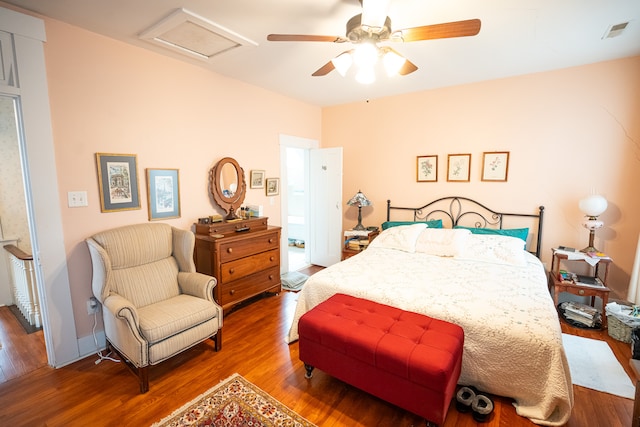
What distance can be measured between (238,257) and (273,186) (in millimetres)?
1330

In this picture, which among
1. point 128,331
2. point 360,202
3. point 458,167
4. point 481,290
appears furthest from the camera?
point 360,202

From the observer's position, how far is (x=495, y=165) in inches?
141

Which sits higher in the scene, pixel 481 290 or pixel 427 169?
pixel 427 169

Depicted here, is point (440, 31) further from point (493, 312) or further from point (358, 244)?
point (358, 244)

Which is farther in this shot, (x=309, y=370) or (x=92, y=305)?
(x=92, y=305)

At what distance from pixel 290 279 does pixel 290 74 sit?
2682mm

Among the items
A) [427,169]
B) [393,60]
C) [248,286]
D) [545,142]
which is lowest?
[248,286]

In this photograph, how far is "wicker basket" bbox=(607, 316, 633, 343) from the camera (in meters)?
2.57

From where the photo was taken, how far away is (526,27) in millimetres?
2258

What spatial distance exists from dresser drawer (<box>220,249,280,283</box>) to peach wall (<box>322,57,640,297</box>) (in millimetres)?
1988

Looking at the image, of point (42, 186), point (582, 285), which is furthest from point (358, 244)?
point (42, 186)

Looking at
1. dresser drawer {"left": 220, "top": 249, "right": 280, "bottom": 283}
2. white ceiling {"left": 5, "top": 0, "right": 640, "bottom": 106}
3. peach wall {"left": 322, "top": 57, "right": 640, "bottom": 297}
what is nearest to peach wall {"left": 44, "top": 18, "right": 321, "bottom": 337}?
white ceiling {"left": 5, "top": 0, "right": 640, "bottom": 106}

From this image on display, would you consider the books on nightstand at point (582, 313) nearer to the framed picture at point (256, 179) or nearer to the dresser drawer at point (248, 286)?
the dresser drawer at point (248, 286)

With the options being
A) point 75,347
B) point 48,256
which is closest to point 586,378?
point 75,347
